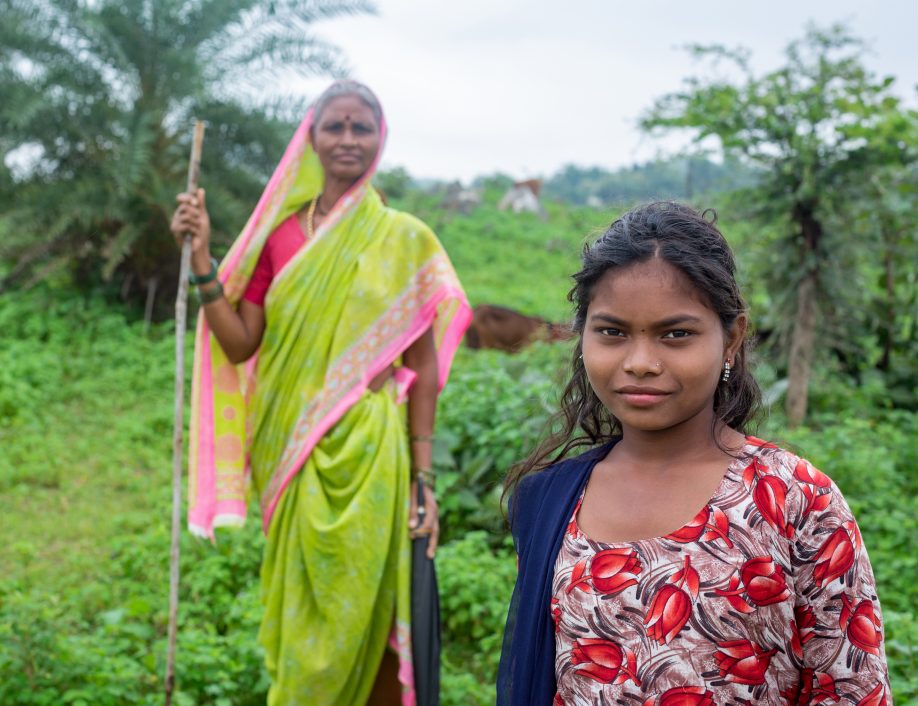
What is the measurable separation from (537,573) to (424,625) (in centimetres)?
126

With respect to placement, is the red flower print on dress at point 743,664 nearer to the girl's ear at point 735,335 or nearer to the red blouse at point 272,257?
the girl's ear at point 735,335

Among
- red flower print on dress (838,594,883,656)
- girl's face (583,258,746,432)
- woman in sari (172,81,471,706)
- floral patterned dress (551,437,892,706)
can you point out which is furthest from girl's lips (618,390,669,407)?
woman in sari (172,81,471,706)

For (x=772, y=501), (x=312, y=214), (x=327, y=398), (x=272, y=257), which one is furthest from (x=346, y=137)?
(x=772, y=501)

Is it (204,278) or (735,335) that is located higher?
(204,278)

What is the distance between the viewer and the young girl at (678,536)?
1.26 m

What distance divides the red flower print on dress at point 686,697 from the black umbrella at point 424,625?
1413mm

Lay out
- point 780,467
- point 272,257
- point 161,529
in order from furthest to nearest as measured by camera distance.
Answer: point 161,529 → point 272,257 → point 780,467

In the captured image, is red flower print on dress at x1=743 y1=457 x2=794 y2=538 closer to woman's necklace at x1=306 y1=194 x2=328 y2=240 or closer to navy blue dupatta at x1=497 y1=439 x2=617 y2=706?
navy blue dupatta at x1=497 y1=439 x2=617 y2=706

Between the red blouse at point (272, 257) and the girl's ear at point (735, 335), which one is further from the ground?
the red blouse at point (272, 257)

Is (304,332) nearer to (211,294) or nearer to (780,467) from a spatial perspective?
(211,294)

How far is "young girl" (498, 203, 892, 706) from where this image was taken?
1.26 meters

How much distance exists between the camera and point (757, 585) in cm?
127

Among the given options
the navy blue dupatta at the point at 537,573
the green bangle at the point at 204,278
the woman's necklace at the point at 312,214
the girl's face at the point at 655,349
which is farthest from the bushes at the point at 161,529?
the green bangle at the point at 204,278

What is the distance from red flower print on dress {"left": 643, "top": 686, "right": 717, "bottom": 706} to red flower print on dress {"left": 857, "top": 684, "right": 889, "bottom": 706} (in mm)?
192
